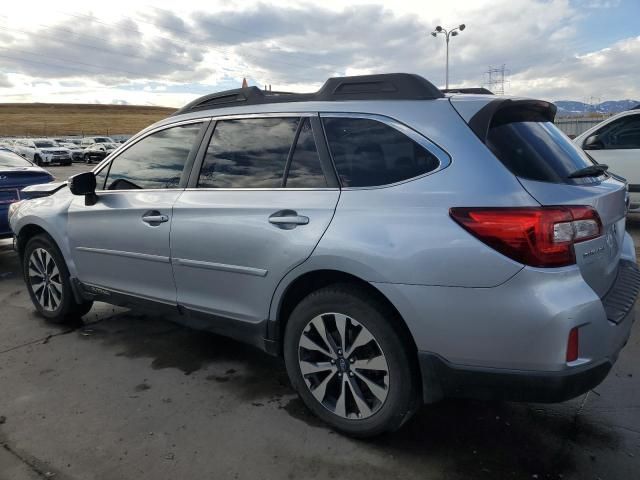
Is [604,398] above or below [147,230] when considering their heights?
below

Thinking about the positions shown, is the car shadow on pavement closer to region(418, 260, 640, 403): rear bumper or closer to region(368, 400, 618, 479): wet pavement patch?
region(368, 400, 618, 479): wet pavement patch

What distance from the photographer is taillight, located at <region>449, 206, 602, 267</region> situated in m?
2.21

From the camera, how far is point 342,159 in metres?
2.79

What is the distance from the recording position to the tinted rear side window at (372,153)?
254 centimetres

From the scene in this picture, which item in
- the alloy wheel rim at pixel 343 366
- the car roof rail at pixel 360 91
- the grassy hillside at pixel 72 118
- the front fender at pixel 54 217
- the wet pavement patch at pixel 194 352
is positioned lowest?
the wet pavement patch at pixel 194 352

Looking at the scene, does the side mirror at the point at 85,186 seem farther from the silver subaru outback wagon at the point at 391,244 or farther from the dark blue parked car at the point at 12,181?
the dark blue parked car at the point at 12,181

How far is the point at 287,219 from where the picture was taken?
282cm

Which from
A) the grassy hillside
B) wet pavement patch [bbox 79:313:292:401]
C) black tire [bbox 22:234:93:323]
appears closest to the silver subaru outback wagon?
wet pavement patch [bbox 79:313:292:401]

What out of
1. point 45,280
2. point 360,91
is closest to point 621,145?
point 360,91

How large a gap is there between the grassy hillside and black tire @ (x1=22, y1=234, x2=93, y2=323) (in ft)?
245

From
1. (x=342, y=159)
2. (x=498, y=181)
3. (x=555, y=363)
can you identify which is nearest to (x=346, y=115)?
(x=342, y=159)

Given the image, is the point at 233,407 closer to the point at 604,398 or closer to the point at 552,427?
the point at 552,427

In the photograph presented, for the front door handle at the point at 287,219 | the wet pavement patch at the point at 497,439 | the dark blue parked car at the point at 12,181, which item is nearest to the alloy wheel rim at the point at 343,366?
the wet pavement patch at the point at 497,439

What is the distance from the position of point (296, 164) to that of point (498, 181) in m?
1.12
